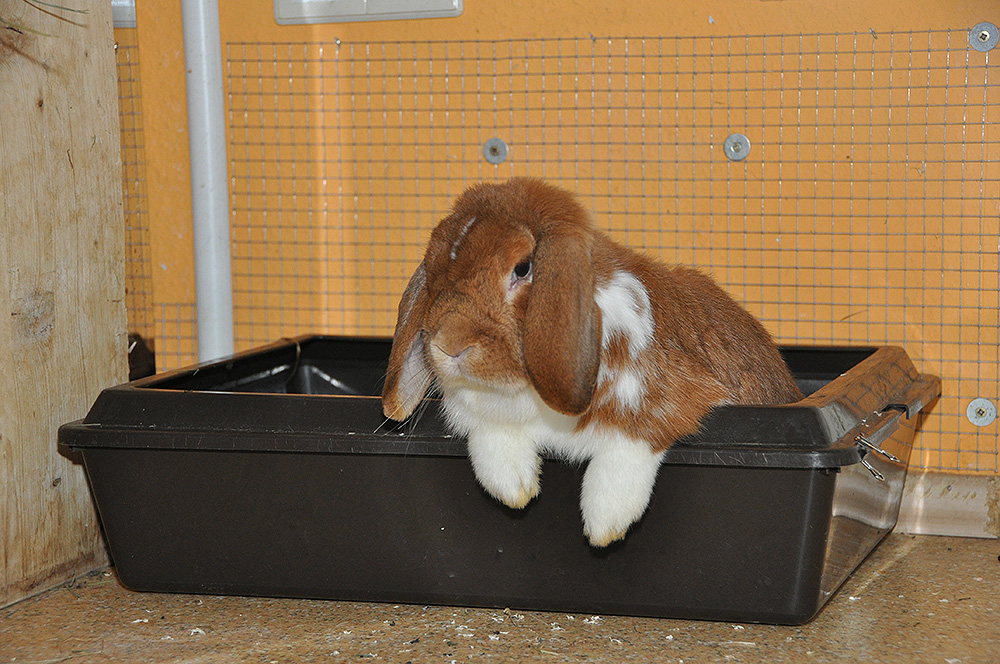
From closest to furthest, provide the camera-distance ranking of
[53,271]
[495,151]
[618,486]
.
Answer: [618,486]
[53,271]
[495,151]

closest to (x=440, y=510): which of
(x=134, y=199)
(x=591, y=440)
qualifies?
(x=591, y=440)

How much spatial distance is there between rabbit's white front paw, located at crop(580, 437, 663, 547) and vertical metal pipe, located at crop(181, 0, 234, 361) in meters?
1.54

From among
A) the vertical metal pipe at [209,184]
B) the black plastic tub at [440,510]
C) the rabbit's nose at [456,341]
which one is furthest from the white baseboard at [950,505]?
the vertical metal pipe at [209,184]

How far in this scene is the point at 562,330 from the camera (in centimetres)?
146

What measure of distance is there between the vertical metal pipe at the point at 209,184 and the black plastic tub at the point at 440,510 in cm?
87

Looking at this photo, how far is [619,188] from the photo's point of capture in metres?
2.70

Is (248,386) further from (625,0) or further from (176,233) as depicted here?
(625,0)

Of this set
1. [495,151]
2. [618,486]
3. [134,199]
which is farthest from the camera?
[495,151]

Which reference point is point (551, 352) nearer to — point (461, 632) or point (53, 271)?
point (461, 632)

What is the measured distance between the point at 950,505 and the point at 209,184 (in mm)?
2109

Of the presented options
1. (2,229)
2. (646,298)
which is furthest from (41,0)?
(646,298)

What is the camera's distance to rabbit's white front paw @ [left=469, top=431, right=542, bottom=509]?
1681mm

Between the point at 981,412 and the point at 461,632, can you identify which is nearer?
the point at 461,632

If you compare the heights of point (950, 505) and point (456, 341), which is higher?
point (456, 341)
